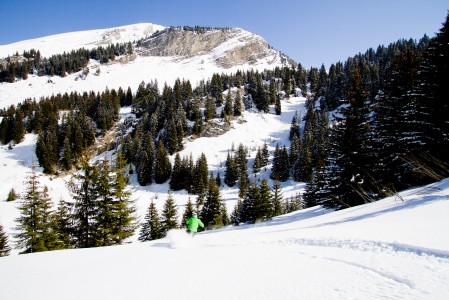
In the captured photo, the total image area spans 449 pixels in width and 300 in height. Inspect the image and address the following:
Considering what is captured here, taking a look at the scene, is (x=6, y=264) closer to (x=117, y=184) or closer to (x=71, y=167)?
(x=117, y=184)

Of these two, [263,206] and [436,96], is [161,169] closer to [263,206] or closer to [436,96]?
[263,206]

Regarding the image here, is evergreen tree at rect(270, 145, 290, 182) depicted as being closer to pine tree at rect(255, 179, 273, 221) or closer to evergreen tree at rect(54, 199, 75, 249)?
pine tree at rect(255, 179, 273, 221)

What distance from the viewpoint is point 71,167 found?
268 feet

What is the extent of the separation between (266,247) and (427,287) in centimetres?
357

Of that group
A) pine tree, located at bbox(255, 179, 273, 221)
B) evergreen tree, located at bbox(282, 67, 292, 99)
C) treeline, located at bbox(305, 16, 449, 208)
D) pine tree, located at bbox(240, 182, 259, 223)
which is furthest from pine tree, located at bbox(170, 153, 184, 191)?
evergreen tree, located at bbox(282, 67, 292, 99)

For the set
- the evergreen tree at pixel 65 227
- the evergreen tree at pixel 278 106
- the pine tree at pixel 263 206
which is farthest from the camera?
the evergreen tree at pixel 278 106

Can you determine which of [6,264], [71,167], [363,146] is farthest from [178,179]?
[6,264]

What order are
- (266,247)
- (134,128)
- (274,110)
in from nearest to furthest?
1. (266,247)
2. (134,128)
3. (274,110)

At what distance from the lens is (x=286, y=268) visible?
14.7 ft

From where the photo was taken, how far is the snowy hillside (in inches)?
135

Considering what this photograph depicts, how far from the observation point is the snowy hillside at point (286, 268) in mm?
3439

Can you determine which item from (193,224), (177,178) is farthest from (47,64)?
(193,224)

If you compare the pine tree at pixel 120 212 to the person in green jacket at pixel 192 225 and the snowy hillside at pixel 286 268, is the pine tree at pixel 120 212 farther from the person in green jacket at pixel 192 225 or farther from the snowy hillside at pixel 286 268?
the snowy hillside at pixel 286 268

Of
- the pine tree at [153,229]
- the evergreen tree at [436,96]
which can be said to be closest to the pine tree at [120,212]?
the pine tree at [153,229]
